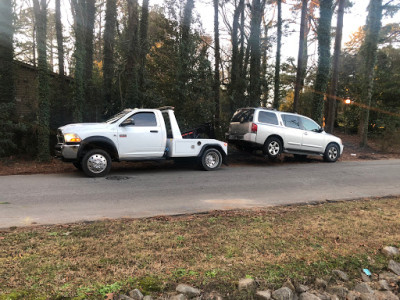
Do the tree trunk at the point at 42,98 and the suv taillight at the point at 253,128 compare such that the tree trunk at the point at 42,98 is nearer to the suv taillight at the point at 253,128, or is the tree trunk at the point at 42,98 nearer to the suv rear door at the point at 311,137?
the suv taillight at the point at 253,128

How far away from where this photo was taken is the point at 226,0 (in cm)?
2158

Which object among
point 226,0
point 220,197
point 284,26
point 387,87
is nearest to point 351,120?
point 387,87

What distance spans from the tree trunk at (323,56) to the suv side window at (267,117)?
229 inches

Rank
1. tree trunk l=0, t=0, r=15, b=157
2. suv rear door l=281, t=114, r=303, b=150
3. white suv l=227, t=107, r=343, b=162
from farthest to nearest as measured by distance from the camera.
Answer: suv rear door l=281, t=114, r=303, b=150 < tree trunk l=0, t=0, r=15, b=157 < white suv l=227, t=107, r=343, b=162

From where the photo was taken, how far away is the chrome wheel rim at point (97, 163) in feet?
27.9

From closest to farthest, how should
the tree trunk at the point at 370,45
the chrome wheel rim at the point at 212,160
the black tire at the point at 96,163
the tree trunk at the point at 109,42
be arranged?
the black tire at the point at 96,163
the chrome wheel rim at the point at 212,160
the tree trunk at the point at 109,42
the tree trunk at the point at 370,45

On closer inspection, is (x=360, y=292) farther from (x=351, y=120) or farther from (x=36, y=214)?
(x=351, y=120)

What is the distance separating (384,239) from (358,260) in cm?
92

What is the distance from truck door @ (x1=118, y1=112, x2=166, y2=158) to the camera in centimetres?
890

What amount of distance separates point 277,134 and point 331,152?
3.48 metres

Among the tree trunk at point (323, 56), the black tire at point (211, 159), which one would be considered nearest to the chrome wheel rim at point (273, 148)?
the black tire at point (211, 159)

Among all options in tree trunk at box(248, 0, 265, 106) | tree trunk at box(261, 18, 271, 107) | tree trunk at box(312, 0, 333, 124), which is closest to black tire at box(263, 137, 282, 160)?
tree trunk at box(248, 0, 265, 106)

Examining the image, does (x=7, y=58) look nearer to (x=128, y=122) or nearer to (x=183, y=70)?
(x=128, y=122)

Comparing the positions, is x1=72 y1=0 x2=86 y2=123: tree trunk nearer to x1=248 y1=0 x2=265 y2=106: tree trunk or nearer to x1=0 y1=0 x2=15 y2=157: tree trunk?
x1=0 y1=0 x2=15 y2=157: tree trunk
